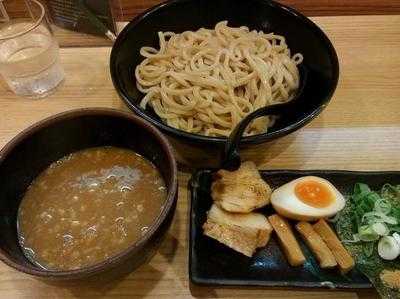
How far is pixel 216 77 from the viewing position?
157 centimetres

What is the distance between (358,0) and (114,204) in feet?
5.40

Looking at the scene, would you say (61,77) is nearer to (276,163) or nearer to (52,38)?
(52,38)

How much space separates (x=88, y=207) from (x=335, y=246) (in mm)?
704

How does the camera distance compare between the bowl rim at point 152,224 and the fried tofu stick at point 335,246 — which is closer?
the bowl rim at point 152,224

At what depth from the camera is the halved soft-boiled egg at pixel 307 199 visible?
1.25m

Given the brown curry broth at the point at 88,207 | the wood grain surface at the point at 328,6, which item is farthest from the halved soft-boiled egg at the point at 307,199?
the wood grain surface at the point at 328,6

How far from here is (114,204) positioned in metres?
1.14

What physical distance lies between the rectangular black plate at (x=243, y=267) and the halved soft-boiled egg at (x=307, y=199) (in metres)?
0.07

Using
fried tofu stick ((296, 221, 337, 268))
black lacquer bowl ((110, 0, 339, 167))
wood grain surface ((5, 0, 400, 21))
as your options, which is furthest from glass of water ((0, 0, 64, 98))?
fried tofu stick ((296, 221, 337, 268))

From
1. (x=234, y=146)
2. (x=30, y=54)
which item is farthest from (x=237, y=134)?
(x=30, y=54)

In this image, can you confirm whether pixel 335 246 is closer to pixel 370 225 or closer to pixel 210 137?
pixel 370 225

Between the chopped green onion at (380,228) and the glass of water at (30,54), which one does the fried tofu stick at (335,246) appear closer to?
the chopped green onion at (380,228)

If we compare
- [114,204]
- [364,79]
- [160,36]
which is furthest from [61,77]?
[364,79]

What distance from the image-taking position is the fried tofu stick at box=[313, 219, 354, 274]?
1.17m
